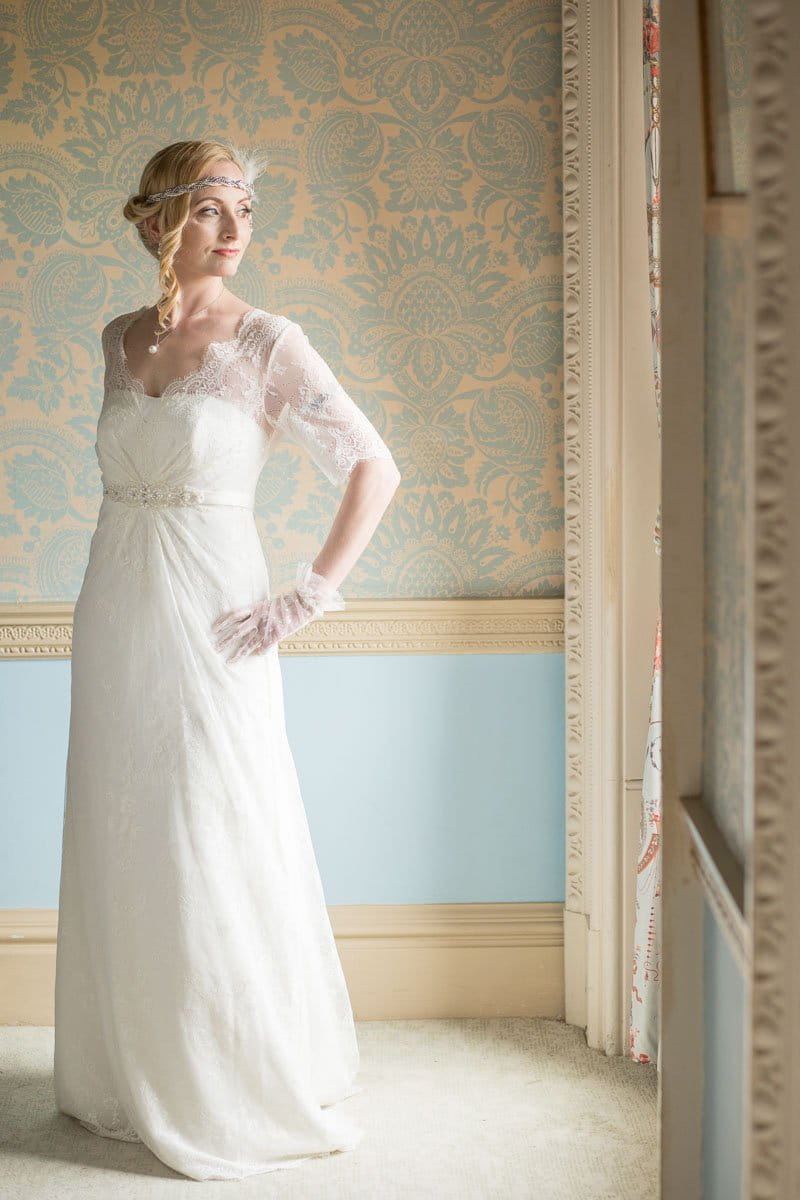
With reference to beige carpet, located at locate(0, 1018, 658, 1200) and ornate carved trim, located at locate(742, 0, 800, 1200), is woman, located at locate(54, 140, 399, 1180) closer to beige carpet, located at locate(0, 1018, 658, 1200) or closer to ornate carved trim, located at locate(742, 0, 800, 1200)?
beige carpet, located at locate(0, 1018, 658, 1200)

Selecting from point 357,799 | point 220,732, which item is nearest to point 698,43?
point 220,732

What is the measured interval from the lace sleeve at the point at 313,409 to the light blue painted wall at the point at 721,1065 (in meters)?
1.26

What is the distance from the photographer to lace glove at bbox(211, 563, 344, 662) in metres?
2.23

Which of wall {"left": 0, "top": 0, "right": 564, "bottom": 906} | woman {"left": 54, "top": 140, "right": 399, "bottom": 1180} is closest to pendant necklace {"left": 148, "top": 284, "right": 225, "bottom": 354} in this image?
woman {"left": 54, "top": 140, "right": 399, "bottom": 1180}

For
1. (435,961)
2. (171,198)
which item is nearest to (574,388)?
(171,198)

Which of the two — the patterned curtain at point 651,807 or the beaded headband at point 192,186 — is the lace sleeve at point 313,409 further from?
the patterned curtain at point 651,807

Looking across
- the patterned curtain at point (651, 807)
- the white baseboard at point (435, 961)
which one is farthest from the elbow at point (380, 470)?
the white baseboard at point (435, 961)

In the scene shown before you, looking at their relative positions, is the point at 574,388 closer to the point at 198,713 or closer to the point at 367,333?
the point at 367,333

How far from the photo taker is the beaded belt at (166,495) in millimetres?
2236

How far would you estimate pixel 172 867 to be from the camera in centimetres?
219

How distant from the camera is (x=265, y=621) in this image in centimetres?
224

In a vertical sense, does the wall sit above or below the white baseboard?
above

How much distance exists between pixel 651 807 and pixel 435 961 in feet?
2.62

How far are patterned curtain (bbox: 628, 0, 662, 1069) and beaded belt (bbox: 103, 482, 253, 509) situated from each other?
0.84 meters
